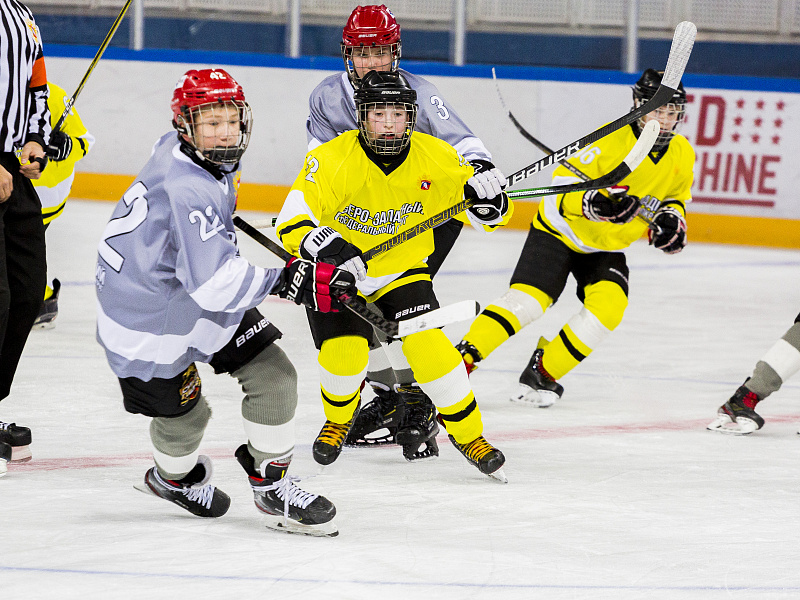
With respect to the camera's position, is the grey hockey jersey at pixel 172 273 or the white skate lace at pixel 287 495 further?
the white skate lace at pixel 287 495

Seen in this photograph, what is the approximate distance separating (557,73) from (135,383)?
512cm

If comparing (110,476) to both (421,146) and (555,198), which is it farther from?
(555,198)

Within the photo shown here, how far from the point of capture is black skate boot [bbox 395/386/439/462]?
3.04 metres

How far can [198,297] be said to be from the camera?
2166 millimetres

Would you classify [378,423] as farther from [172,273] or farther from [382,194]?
[172,273]

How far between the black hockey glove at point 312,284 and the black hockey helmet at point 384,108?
0.63m

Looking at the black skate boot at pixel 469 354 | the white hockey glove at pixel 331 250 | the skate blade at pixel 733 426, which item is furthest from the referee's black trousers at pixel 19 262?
the skate blade at pixel 733 426

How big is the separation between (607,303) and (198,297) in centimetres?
177

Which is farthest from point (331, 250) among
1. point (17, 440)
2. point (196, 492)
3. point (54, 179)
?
point (54, 179)

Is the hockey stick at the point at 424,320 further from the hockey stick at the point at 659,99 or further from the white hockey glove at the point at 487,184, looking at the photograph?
the hockey stick at the point at 659,99

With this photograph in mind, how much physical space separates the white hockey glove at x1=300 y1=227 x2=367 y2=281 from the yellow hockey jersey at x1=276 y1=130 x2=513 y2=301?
0.16m

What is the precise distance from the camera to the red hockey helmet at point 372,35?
328 centimetres

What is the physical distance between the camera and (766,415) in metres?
3.60

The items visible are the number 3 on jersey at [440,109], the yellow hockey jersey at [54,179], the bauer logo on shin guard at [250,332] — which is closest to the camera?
the bauer logo on shin guard at [250,332]
